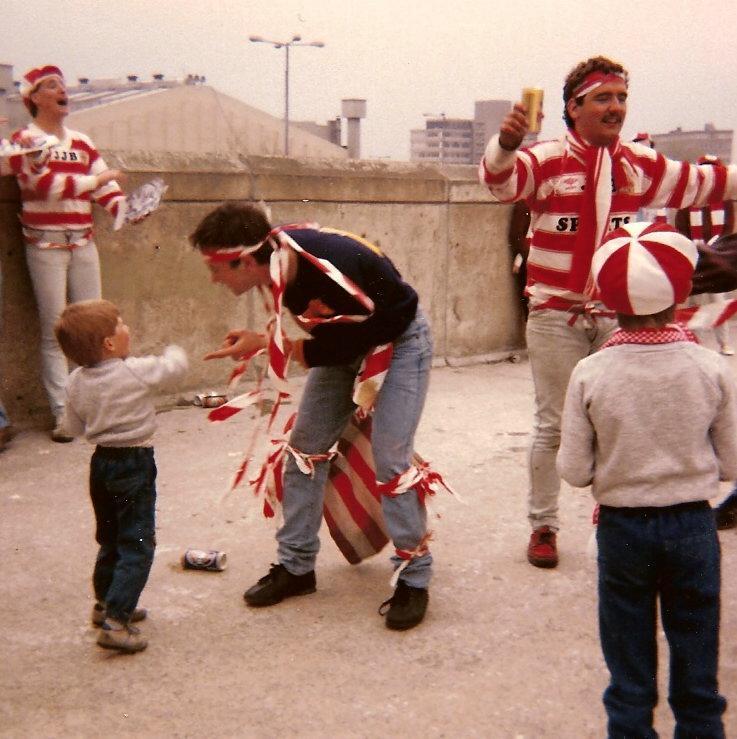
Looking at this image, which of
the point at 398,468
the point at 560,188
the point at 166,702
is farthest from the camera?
the point at 560,188

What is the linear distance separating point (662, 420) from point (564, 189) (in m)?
1.58

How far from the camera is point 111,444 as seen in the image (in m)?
3.07

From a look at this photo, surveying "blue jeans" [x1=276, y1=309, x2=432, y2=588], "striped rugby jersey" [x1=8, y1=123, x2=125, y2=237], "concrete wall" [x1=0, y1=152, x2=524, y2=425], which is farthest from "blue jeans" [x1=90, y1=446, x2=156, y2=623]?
"concrete wall" [x1=0, y1=152, x2=524, y2=425]

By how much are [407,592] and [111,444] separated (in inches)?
46.9

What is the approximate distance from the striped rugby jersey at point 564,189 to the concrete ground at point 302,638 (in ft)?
3.73

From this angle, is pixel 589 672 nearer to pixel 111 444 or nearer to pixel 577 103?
pixel 111 444

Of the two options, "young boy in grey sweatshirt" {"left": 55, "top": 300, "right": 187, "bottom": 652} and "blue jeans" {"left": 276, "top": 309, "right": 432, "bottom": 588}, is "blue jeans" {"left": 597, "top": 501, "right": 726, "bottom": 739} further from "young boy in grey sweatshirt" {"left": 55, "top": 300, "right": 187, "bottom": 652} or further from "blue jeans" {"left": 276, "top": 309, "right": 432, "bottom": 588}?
"young boy in grey sweatshirt" {"left": 55, "top": 300, "right": 187, "bottom": 652}

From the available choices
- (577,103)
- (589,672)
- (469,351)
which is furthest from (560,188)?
(469,351)

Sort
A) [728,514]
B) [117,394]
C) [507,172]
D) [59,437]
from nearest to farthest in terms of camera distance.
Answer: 1. [117,394]
2. [507,172]
3. [728,514]
4. [59,437]

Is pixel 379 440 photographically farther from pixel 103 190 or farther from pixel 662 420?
pixel 103 190

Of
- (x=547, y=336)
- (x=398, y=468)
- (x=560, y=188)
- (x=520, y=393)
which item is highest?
(x=560, y=188)

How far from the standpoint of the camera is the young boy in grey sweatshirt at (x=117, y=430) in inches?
119

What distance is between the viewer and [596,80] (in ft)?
11.3

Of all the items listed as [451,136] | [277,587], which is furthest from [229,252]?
[451,136]
